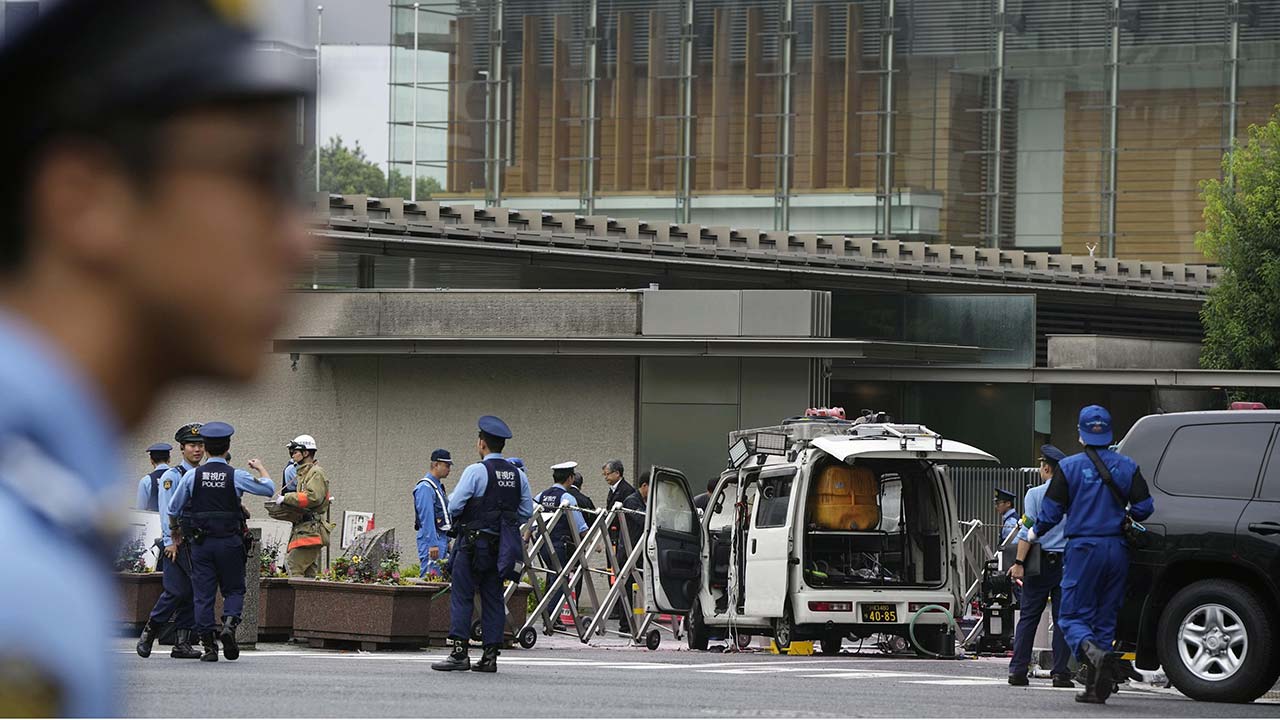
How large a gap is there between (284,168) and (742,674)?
48.5ft

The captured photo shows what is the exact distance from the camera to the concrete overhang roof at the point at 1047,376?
30.9m

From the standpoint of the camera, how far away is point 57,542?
1.10 metres

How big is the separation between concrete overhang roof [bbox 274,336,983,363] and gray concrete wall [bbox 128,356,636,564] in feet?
1.86

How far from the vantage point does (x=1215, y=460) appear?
1461 centimetres

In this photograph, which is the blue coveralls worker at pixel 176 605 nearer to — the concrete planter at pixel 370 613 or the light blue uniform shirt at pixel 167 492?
the light blue uniform shirt at pixel 167 492

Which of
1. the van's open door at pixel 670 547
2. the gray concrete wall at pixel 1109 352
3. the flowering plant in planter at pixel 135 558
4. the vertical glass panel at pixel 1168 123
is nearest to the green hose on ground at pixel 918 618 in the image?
the van's open door at pixel 670 547

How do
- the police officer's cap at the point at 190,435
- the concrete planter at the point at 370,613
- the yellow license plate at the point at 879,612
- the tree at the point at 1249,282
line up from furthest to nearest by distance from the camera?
the tree at the point at 1249,282 < the yellow license plate at the point at 879,612 < the concrete planter at the point at 370,613 < the police officer's cap at the point at 190,435

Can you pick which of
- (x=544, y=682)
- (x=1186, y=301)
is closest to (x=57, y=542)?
(x=544, y=682)

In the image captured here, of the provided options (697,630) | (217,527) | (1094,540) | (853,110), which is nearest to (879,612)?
(697,630)

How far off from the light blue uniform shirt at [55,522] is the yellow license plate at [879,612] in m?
18.4

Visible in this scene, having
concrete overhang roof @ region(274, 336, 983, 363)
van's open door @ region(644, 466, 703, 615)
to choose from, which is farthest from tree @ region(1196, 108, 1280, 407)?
van's open door @ region(644, 466, 703, 615)

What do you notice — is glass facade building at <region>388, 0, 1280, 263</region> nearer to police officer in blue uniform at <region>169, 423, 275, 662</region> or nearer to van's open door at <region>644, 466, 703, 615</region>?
van's open door at <region>644, 466, 703, 615</region>

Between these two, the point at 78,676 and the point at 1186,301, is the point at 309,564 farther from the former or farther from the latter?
the point at 1186,301

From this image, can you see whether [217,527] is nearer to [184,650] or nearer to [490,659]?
[184,650]
